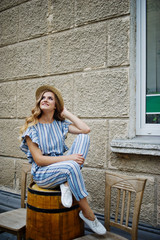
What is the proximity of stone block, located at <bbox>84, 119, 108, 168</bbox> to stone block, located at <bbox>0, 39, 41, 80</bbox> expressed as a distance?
4.26ft

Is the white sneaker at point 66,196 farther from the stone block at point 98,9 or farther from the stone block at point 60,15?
the stone block at point 60,15

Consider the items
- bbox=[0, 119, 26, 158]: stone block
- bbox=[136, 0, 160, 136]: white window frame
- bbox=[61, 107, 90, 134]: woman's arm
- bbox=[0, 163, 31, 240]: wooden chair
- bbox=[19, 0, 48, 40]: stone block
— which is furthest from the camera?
bbox=[0, 119, 26, 158]: stone block

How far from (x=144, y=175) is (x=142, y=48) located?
5.06 ft

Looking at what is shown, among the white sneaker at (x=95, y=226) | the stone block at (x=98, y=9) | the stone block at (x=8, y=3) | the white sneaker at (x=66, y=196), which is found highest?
the stone block at (x=8, y=3)

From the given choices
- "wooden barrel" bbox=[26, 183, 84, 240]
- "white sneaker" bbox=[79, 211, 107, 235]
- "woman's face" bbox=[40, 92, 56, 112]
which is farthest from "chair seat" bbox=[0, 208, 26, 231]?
"woman's face" bbox=[40, 92, 56, 112]

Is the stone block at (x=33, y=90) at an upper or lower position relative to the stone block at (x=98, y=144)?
upper

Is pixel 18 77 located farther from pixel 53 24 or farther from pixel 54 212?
pixel 54 212

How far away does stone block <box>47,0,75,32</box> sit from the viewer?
314 centimetres

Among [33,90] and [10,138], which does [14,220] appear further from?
[33,90]

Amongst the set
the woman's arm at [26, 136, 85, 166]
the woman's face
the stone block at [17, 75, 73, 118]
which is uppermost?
the stone block at [17, 75, 73, 118]

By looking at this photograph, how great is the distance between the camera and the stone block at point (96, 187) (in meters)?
2.85

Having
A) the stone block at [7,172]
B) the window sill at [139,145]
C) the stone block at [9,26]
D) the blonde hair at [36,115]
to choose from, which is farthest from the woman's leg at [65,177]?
the stone block at [9,26]

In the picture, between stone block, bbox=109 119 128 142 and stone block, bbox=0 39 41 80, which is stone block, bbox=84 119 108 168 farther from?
stone block, bbox=0 39 41 80

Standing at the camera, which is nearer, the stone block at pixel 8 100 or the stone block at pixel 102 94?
the stone block at pixel 102 94
